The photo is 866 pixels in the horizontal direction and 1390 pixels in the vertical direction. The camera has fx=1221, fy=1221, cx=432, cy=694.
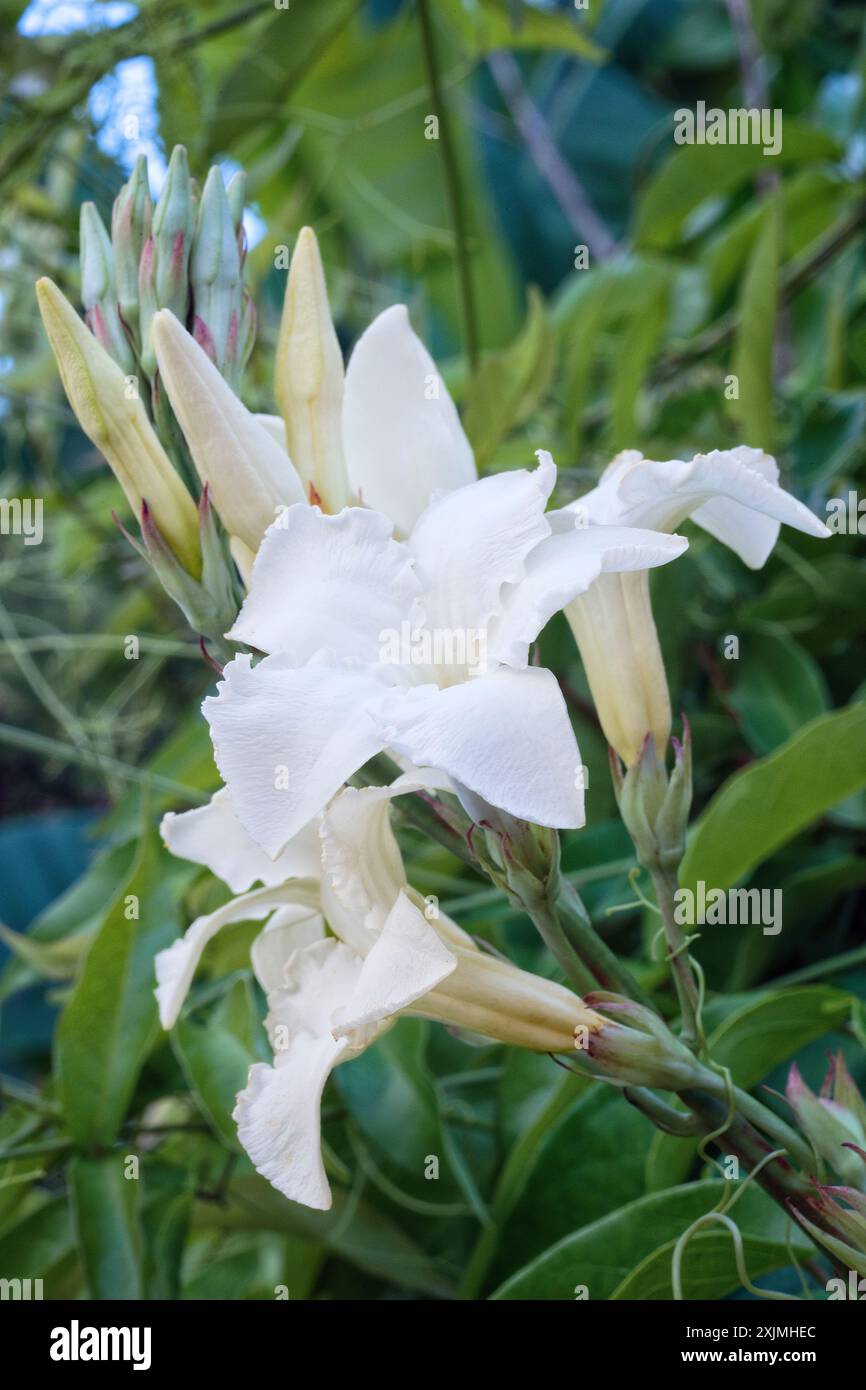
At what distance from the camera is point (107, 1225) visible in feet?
1.75

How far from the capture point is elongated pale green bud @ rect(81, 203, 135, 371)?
0.37m

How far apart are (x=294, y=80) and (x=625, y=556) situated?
0.68m

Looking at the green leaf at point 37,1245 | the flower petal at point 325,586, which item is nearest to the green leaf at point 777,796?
the flower petal at point 325,586

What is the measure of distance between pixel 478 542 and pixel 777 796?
0.23 meters

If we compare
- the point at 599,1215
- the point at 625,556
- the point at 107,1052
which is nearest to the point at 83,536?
the point at 107,1052

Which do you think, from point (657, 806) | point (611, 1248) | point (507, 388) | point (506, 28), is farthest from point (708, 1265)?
point (506, 28)

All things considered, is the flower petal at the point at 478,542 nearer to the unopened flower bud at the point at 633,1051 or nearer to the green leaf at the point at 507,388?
the unopened flower bud at the point at 633,1051

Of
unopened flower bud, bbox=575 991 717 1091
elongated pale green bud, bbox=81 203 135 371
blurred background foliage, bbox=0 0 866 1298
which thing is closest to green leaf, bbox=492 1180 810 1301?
blurred background foliage, bbox=0 0 866 1298

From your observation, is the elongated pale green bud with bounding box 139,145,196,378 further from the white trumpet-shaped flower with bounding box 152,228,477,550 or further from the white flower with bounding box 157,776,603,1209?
the white flower with bounding box 157,776,603,1209

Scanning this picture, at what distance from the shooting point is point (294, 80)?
84 cm

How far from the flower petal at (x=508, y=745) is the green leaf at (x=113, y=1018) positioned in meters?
0.32

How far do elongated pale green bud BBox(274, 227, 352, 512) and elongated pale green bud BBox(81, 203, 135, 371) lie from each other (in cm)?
5

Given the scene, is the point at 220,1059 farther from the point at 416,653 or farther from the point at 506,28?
the point at 506,28

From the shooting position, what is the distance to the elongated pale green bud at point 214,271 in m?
0.36
